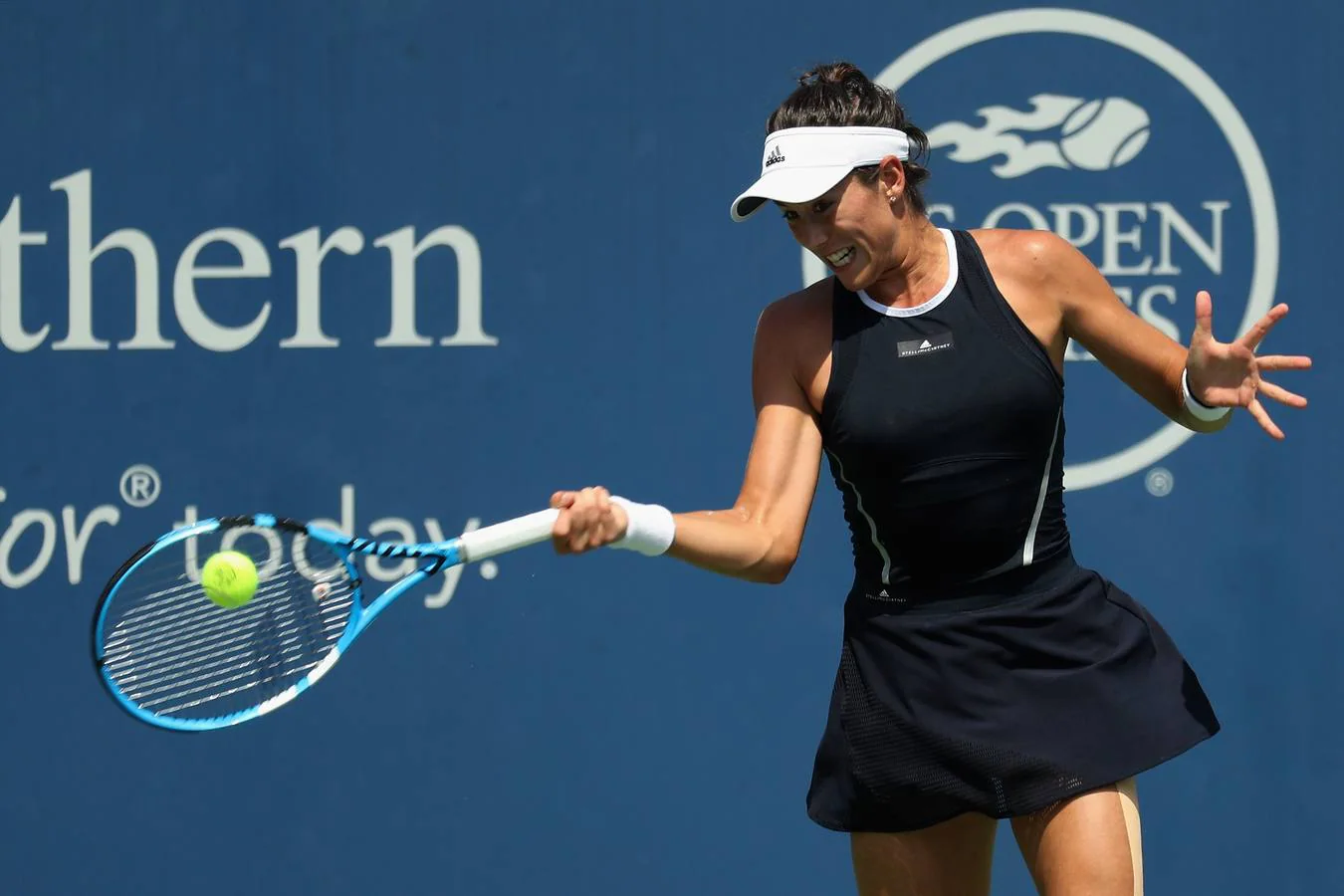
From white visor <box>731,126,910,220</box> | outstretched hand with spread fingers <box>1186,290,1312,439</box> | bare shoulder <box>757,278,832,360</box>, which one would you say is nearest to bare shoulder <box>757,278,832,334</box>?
bare shoulder <box>757,278,832,360</box>

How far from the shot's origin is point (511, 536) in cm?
224

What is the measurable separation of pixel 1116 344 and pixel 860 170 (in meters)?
0.45

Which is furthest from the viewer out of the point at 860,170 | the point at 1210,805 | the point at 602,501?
the point at 1210,805

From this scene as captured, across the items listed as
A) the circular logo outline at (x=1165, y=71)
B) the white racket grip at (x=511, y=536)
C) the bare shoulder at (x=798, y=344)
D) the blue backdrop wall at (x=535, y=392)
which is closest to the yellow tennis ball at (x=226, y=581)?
the white racket grip at (x=511, y=536)

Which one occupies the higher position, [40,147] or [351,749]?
[40,147]

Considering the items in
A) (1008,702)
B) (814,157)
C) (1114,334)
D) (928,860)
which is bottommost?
(928,860)

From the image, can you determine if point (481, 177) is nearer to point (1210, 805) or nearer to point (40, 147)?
point (40, 147)

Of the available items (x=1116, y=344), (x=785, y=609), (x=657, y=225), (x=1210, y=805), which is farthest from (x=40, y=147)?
(x=1210, y=805)

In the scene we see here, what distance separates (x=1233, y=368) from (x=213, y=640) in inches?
65.1

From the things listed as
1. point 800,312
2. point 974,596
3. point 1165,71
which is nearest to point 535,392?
point 800,312

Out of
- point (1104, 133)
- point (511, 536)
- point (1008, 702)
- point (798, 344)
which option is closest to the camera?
point (511, 536)

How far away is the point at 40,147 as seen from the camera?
3512 millimetres

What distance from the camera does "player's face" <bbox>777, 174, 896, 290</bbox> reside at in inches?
94.3

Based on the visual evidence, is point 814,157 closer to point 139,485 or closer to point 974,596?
point 974,596
